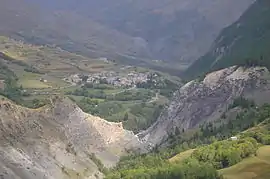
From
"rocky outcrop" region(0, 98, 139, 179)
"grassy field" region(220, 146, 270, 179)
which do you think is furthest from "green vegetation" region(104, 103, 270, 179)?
"rocky outcrop" region(0, 98, 139, 179)

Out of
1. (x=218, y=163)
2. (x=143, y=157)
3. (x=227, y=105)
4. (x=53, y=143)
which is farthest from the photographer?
(x=227, y=105)

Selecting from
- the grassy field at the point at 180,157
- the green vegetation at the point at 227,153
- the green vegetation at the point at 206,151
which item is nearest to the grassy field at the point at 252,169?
the green vegetation at the point at 206,151

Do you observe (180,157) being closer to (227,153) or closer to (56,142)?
(227,153)

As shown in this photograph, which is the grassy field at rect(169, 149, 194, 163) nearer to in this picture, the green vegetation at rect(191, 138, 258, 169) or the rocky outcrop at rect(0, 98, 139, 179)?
the green vegetation at rect(191, 138, 258, 169)

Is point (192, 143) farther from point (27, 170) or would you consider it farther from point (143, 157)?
point (27, 170)

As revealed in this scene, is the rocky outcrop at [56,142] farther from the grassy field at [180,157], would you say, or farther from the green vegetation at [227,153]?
the green vegetation at [227,153]

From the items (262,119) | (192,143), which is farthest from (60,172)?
(262,119)

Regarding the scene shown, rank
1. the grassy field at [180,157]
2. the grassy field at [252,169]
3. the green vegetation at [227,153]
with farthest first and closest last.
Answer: the grassy field at [180,157], the green vegetation at [227,153], the grassy field at [252,169]
